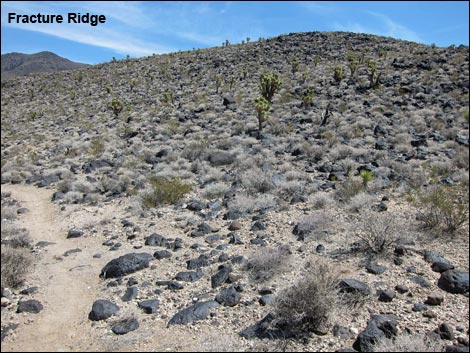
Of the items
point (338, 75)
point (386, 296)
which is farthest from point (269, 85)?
point (386, 296)

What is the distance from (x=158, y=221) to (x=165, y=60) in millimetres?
49258

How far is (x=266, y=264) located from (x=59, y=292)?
161 inches

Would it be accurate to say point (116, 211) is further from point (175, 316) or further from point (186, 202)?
point (175, 316)

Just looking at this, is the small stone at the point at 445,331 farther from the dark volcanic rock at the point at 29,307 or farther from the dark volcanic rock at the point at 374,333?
the dark volcanic rock at the point at 29,307

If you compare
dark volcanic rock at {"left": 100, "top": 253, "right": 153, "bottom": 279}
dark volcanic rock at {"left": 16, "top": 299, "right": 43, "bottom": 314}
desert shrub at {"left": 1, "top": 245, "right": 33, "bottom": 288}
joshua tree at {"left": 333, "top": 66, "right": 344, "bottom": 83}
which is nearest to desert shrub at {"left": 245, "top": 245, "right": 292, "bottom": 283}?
dark volcanic rock at {"left": 100, "top": 253, "right": 153, "bottom": 279}

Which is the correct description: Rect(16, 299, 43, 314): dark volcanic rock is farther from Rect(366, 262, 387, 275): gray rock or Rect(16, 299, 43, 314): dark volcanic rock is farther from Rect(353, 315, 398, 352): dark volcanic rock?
Rect(366, 262, 387, 275): gray rock

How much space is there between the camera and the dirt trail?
567 centimetres

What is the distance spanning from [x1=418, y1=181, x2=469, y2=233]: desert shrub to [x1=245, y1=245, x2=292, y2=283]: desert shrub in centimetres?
343

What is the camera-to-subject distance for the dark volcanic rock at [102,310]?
20.8ft

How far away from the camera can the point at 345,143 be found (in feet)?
58.1

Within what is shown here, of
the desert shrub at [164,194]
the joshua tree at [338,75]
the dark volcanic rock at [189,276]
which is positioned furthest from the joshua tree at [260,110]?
the dark volcanic rock at [189,276]

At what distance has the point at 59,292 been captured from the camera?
7297 millimetres

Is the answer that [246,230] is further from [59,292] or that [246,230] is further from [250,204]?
[59,292]

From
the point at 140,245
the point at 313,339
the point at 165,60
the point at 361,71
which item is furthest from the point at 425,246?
the point at 165,60
